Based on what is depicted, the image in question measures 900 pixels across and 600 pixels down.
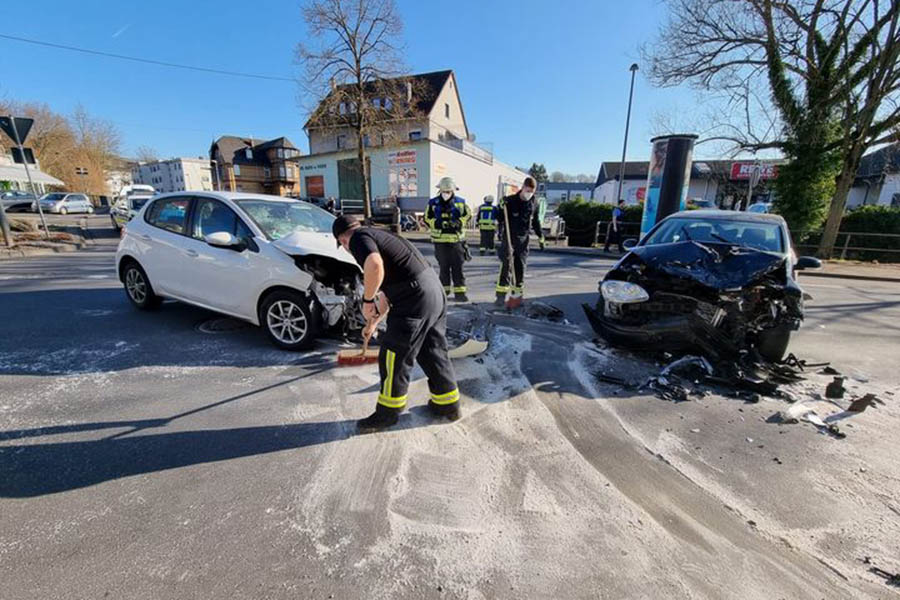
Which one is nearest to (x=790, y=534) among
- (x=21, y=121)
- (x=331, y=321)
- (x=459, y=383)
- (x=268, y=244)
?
(x=459, y=383)

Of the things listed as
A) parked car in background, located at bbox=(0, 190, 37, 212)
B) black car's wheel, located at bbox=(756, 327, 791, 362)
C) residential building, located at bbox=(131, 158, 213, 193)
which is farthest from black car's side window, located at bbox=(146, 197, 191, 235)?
residential building, located at bbox=(131, 158, 213, 193)

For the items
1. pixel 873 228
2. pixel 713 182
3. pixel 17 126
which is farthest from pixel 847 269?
pixel 713 182

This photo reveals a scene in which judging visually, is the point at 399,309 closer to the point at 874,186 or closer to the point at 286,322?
the point at 286,322

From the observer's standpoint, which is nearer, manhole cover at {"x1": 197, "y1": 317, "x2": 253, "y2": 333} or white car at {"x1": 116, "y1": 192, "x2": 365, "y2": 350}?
white car at {"x1": 116, "y1": 192, "x2": 365, "y2": 350}

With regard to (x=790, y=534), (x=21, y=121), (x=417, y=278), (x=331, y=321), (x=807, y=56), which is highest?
(x=807, y=56)

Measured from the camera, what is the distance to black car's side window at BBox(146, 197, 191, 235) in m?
4.73

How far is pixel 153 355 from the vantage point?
410 centimetres

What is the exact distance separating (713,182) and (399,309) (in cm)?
3880

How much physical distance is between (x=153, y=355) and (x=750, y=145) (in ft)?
59.3

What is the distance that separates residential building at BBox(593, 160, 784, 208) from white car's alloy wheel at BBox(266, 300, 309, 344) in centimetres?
1288

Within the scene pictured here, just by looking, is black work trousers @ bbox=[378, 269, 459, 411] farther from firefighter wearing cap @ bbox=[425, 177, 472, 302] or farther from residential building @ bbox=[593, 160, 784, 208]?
residential building @ bbox=[593, 160, 784, 208]

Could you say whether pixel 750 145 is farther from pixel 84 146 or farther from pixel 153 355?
Answer: pixel 84 146

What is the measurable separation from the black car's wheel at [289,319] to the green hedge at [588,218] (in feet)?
45.6

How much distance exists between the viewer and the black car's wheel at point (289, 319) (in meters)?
4.01
